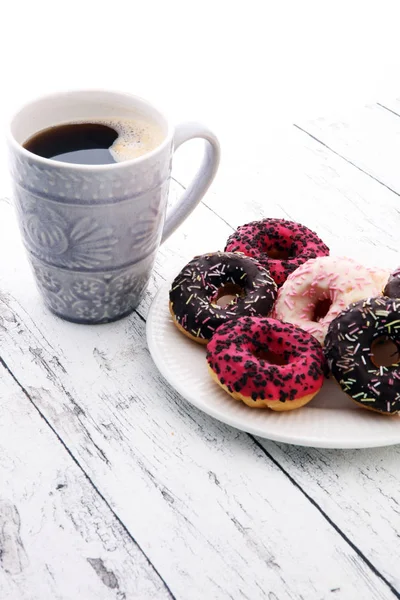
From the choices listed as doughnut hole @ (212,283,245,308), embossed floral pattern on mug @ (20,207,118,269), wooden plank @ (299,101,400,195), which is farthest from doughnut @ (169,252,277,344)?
wooden plank @ (299,101,400,195)

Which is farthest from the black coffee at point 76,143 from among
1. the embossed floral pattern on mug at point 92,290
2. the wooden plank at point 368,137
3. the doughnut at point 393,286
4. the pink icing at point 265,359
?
the wooden plank at point 368,137

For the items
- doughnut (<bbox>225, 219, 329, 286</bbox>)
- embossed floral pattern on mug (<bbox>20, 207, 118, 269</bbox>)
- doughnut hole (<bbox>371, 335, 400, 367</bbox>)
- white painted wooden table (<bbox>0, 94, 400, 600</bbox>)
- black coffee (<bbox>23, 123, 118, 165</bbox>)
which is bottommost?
white painted wooden table (<bbox>0, 94, 400, 600</bbox>)

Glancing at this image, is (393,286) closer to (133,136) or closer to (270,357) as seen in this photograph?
(270,357)

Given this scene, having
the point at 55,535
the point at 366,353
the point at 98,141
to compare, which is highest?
the point at 98,141

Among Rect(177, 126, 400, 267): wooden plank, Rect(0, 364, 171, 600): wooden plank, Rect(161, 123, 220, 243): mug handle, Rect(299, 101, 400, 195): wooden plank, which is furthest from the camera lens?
Rect(299, 101, 400, 195): wooden plank

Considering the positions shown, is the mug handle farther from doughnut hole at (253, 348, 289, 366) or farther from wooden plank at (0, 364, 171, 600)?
wooden plank at (0, 364, 171, 600)

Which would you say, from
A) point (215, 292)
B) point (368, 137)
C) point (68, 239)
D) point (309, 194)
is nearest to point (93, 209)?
point (68, 239)

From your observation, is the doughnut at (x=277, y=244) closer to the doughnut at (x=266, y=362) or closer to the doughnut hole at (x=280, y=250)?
the doughnut hole at (x=280, y=250)
